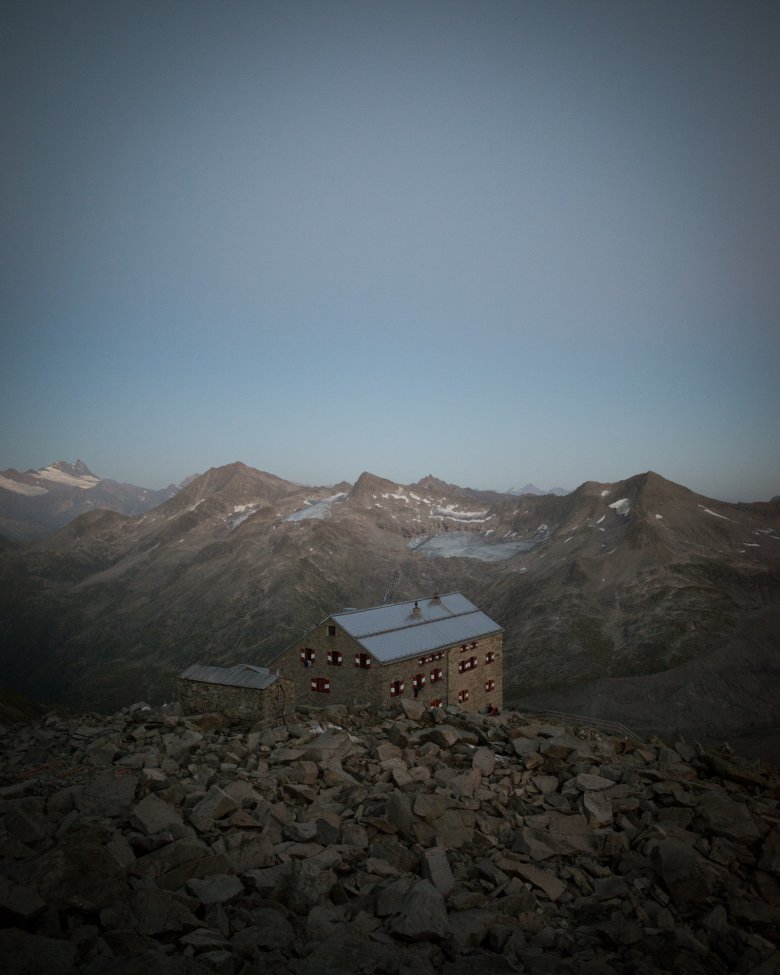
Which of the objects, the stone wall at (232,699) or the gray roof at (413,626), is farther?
the gray roof at (413,626)

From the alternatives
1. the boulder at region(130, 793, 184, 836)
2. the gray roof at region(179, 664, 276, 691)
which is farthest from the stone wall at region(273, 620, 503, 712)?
the boulder at region(130, 793, 184, 836)

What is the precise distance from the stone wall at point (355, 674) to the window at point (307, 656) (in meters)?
0.16

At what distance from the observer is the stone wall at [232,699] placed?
43.8 m

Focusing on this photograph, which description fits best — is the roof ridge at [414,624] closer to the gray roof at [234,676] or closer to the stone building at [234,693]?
the stone building at [234,693]

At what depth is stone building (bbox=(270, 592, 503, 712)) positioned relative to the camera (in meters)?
52.2

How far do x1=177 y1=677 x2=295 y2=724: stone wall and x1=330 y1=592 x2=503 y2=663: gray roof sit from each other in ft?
31.9

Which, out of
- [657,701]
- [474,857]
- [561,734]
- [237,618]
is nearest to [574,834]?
[474,857]

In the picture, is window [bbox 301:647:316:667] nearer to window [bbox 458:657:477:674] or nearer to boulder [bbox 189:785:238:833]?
window [bbox 458:657:477:674]

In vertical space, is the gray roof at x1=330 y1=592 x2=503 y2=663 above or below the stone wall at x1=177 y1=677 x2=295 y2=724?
above

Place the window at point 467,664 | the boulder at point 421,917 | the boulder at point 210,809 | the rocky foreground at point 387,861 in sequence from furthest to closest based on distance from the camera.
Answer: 1. the window at point 467,664
2. the boulder at point 210,809
3. the boulder at point 421,917
4. the rocky foreground at point 387,861

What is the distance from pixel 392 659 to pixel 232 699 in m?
14.1

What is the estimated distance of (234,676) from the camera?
4594 centimetres

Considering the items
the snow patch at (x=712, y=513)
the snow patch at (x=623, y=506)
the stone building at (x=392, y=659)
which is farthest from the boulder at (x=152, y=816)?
the snow patch at (x=712, y=513)

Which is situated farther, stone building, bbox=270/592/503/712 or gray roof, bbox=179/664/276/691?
stone building, bbox=270/592/503/712
